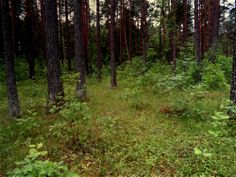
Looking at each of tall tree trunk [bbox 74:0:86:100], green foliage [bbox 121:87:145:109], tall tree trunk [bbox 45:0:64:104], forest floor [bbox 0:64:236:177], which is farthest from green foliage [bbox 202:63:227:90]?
tall tree trunk [bbox 45:0:64:104]

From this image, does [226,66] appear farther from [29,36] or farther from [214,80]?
[29,36]

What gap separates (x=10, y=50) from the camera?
912 cm

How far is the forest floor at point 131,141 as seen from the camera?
5.54 metres

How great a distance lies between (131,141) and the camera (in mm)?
6715

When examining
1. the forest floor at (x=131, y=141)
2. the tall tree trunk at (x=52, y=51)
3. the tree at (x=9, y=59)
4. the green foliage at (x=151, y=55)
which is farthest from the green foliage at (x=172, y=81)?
the green foliage at (x=151, y=55)

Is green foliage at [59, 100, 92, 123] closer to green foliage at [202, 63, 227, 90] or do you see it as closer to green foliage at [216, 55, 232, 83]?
green foliage at [202, 63, 227, 90]

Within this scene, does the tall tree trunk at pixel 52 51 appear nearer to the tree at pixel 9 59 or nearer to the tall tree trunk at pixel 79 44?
the tree at pixel 9 59

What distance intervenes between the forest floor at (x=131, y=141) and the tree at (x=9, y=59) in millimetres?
489

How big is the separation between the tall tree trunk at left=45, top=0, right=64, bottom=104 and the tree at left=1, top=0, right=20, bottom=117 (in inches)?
50.2

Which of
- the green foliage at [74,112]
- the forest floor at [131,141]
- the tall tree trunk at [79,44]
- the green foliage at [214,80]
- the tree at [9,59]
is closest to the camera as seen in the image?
the forest floor at [131,141]

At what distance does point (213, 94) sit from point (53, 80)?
6.75m

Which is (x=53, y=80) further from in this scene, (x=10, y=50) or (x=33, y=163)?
(x=33, y=163)

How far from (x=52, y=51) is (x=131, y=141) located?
196 inches

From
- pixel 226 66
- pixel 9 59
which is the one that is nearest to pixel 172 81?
pixel 9 59
